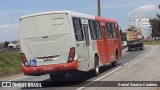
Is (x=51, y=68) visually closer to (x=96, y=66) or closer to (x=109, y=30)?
(x=96, y=66)

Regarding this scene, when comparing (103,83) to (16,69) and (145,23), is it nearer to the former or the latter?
(16,69)

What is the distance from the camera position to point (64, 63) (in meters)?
16.6

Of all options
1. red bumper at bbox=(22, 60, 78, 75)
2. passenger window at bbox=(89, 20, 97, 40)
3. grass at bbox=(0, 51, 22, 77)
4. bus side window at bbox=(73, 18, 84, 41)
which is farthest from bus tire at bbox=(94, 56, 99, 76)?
grass at bbox=(0, 51, 22, 77)

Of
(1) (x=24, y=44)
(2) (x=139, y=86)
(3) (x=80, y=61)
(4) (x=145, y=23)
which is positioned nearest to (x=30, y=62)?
(1) (x=24, y=44)

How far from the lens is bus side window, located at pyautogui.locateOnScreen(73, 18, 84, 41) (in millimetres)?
17278

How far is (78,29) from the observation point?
58.1 feet

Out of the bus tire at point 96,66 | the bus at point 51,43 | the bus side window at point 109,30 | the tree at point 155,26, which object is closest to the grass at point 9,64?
the bus side window at point 109,30

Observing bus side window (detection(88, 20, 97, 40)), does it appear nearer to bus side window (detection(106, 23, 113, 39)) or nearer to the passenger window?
the passenger window

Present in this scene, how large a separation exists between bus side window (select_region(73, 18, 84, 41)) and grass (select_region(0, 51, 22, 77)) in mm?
10397

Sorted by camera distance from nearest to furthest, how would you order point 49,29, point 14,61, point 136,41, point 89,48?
point 49,29
point 89,48
point 14,61
point 136,41

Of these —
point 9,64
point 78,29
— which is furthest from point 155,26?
point 78,29

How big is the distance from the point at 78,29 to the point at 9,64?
1414 centimetres

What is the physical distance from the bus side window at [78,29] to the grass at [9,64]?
10.4 m

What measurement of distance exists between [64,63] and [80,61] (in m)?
0.87
